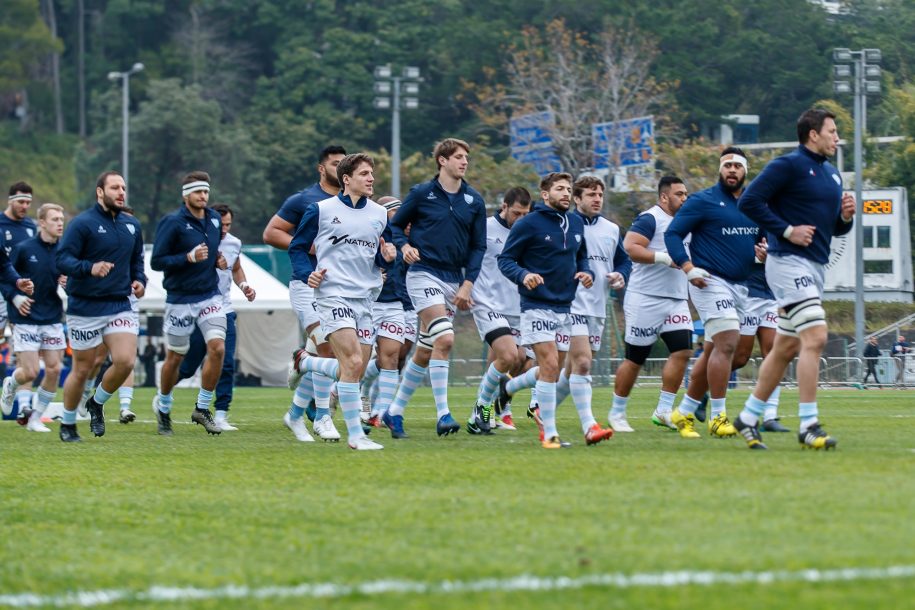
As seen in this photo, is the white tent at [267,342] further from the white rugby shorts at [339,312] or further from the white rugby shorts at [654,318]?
the white rugby shorts at [339,312]

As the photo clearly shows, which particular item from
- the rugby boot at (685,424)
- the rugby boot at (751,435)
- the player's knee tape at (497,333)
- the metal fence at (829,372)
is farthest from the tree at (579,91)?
the rugby boot at (751,435)

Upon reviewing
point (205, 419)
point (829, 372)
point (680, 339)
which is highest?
point (680, 339)

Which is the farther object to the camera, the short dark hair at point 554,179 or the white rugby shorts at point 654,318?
the white rugby shorts at point 654,318

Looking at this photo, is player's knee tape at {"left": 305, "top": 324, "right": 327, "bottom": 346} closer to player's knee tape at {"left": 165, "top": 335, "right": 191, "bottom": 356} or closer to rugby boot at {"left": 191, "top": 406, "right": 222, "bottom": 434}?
player's knee tape at {"left": 165, "top": 335, "right": 191, "bottom": 356}

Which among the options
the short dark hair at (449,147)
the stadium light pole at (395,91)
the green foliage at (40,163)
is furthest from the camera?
the green foliage at (40,163)

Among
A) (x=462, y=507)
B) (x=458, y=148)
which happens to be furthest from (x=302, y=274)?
(x=462, y=507)

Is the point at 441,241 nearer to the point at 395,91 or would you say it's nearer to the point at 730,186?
the point at 730,186

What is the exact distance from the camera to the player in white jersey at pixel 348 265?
11.7 metres

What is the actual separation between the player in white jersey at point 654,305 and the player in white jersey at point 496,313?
3.18 ft

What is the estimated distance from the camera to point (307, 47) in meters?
79.9

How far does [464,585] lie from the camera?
5602mm

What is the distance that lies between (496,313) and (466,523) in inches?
250

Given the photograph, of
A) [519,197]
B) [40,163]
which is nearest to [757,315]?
[519,197]

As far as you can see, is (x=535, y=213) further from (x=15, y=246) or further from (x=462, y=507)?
(x=15, y=246)
